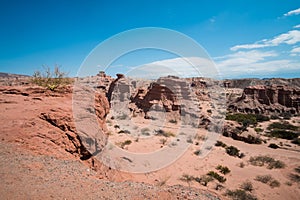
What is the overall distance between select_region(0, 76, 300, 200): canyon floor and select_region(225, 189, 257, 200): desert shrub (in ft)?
0.20

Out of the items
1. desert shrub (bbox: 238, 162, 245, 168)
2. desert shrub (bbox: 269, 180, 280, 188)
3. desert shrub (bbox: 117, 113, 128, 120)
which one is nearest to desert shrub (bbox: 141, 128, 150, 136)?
desert shrub (bbox: 117, 113, 128, 120)

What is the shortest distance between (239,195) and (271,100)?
101 ft

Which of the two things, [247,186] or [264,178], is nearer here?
[247,186]

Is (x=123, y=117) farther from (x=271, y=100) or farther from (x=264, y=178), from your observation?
(x=271, y=100)

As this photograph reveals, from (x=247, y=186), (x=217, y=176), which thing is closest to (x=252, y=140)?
(x=217, y=176)

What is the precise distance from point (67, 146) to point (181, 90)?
18333 mm

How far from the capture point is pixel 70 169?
421 centimetres

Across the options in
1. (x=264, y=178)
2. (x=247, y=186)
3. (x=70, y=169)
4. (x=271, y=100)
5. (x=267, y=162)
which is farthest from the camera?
(x=271, y=100)

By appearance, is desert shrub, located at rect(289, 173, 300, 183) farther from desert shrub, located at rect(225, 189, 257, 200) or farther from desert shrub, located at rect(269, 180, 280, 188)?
desert shrub, located at rect(225, 189, 257, 200)

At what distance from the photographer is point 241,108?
32781 mm

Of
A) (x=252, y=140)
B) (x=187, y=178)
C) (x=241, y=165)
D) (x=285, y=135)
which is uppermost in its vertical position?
(x=187, y=178)

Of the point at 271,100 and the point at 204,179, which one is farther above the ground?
the point at 271,100

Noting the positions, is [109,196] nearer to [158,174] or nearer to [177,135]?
[158,174]

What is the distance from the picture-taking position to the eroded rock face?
103 feet
